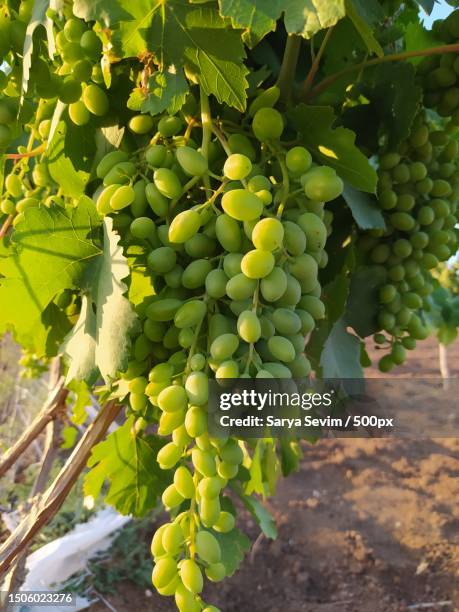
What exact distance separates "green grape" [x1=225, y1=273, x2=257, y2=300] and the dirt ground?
267 cm

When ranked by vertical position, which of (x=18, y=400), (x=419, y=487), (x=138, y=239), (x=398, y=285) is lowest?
(x=419, y=487)

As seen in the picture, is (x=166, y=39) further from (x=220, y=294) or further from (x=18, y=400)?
(x=18, y=400)

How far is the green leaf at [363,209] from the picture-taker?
936 millimetres

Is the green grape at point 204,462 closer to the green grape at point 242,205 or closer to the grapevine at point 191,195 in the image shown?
the grapevine at point 191,195

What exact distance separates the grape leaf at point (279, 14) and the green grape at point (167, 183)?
20cm

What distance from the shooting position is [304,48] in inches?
38.7

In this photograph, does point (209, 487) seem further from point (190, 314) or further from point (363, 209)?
point (363, 209)

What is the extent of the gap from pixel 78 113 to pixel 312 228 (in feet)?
1.29

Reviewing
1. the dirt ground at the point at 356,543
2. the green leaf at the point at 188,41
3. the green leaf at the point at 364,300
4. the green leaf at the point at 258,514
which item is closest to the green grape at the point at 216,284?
the green leaf at the point at 188,41

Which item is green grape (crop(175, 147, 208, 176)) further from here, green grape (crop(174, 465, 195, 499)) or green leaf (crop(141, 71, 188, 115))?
green grape (crop(174, 465, 195, 499))

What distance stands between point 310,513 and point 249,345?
3.21m

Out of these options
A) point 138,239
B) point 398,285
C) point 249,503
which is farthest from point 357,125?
point 249,503

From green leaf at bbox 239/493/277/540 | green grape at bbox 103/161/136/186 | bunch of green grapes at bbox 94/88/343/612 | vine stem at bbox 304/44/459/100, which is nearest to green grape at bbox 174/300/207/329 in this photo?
bunch of green grapes at bbox 94/88/343/612

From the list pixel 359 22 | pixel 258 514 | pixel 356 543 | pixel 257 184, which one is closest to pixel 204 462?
pixel 257 184
